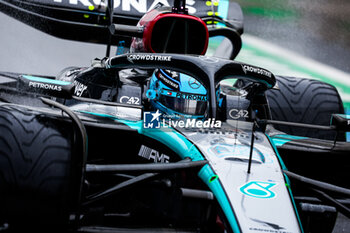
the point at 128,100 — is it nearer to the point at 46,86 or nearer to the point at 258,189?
the point at 46,86

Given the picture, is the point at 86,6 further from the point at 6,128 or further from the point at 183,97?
the point at 6,128

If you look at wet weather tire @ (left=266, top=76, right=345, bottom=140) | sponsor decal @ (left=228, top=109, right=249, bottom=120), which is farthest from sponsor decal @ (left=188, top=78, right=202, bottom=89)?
wet weather tire @ (left=266, top=76, right=345, bottom=140)

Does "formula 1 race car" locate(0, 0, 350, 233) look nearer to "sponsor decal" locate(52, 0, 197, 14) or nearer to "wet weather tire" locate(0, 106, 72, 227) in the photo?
"wet weather tire" locate(0, 106, 72, 227)

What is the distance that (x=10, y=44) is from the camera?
485 centimetres

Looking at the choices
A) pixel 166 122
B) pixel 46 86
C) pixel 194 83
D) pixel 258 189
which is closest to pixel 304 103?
pixel 194 83

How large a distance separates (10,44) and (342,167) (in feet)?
12.3

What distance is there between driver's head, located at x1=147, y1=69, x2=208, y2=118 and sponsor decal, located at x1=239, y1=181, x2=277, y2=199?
Answer: 64 centimetres

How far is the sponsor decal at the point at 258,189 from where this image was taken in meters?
1.77

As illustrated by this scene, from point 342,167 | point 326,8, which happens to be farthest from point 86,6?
point 326,8

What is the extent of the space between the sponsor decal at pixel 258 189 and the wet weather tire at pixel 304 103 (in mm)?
1504

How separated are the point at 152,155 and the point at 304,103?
1.53 meters

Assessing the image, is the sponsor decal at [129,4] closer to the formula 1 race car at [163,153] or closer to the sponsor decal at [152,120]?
the formula 1 race car at [163,153]

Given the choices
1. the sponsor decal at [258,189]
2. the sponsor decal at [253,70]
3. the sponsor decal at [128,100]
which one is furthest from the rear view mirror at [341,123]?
the sponsor decal at [128,100]

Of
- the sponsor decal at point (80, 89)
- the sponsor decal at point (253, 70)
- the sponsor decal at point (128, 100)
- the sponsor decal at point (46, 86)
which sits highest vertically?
the sponsor decal at point (253, 70)
